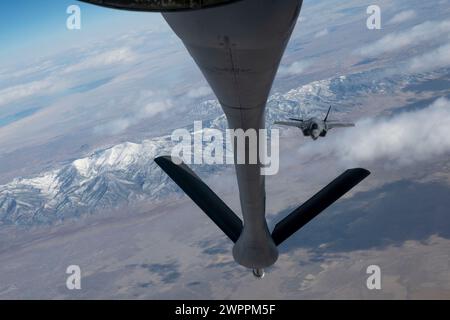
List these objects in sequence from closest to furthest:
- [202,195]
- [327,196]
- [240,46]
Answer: [240,46] → [327,196] → [202,195]

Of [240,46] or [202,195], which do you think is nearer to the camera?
[240,46]

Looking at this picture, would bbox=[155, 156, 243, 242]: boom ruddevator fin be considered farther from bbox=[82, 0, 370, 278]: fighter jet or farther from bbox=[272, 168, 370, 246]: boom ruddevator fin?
bbox=[82, 0, 370, 278]: fighter jet

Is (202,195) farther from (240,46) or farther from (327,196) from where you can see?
(240,46)

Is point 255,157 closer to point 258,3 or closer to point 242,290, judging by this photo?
point 258,3

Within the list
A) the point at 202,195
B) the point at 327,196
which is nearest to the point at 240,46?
the point at 327,196

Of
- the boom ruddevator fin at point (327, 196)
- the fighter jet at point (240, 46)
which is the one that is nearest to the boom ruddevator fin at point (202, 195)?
the boom ruddevator fin at point (327, 196)

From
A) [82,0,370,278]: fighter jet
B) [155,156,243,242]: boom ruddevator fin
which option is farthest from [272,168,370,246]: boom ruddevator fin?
[82,0,370,278]: fighter jet

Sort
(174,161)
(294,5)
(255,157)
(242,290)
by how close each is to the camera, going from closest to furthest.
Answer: (294,5)
(255,157)
(174,161)
(242,290)

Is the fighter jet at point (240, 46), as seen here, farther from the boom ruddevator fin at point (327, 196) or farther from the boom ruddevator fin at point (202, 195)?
the boom ruddevator fin at point (202, 195)

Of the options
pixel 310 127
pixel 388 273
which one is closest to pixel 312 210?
pixel 310 127
